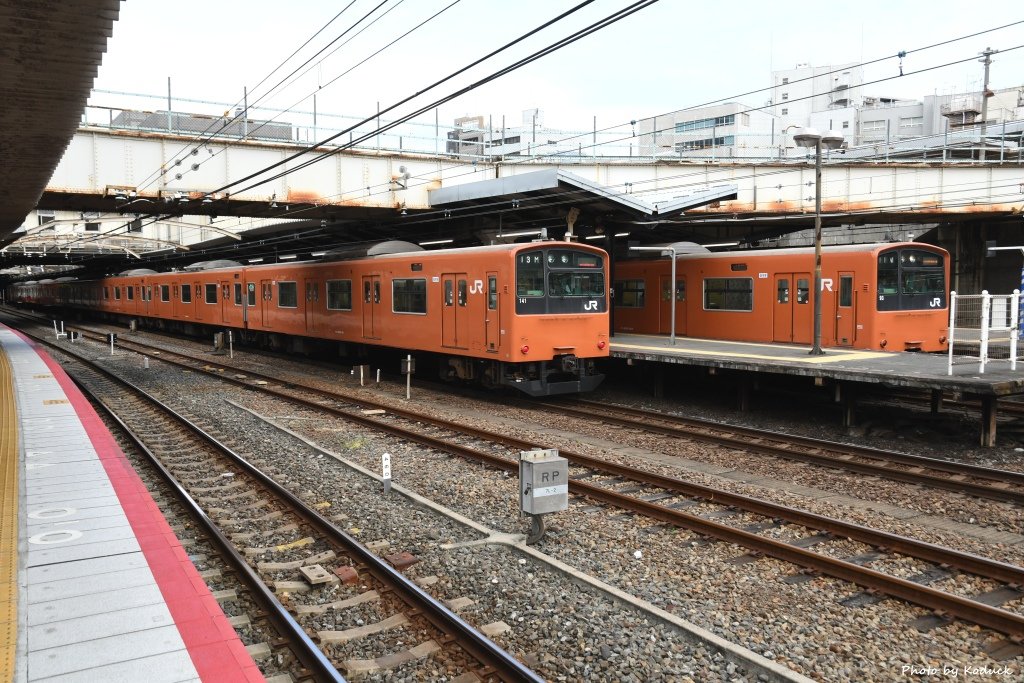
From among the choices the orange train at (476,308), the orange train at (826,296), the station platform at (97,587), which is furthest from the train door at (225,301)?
the station platform at (97,587)

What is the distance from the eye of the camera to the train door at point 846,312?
596 inches

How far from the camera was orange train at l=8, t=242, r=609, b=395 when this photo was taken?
13891mm

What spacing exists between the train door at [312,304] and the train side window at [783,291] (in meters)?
12.1

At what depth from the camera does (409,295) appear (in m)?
16.5

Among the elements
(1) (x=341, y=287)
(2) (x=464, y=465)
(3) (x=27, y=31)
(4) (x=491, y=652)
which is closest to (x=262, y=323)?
(1) (x=341, y=287)

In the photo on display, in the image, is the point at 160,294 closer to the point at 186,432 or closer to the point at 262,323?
the point at 262,323

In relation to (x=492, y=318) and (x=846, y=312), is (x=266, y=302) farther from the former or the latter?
(x=846, y=312)

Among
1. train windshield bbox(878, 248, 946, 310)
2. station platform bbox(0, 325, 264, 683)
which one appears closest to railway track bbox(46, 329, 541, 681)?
station platform bbox(0, 325, 264, 683)

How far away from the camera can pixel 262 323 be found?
25.4m

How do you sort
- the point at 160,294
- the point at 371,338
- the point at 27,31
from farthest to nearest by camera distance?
1. the point at 160,294
2. the point at 371,338
3. the point at 27,31

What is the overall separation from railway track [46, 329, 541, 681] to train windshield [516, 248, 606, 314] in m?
5.86

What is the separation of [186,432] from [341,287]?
7.91 m

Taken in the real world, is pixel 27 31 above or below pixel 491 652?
above

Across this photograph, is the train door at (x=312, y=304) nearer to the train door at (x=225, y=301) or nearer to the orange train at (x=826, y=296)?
the train door at (x=225, y=301)
